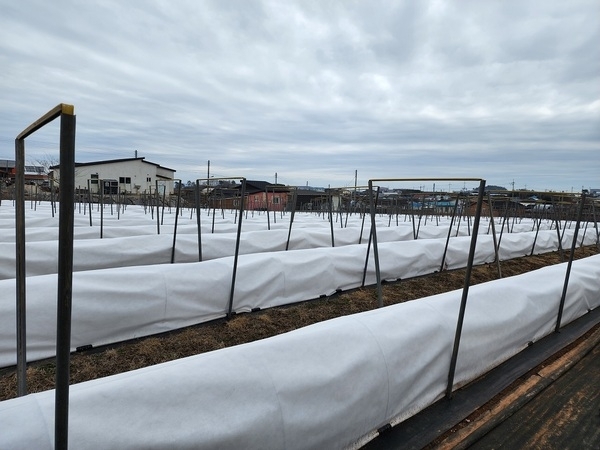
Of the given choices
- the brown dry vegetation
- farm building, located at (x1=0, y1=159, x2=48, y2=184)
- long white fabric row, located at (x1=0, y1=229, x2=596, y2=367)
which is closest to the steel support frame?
the brown dry vegetation

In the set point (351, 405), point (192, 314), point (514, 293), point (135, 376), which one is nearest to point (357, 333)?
point (351, 405)

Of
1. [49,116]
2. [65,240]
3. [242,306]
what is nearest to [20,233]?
[49,116]

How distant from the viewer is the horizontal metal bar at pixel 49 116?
93 cm

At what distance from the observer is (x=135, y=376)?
1.66 m

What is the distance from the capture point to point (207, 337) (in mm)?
4047

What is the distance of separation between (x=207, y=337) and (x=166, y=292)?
714 mm

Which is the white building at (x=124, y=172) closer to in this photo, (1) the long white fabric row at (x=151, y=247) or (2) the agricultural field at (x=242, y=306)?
(1) the long white fabric row at (x=151, y=247)

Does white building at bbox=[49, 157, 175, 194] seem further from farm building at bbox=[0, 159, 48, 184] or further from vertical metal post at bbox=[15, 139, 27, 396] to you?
vertical metal post at bbox=[15, 139, 27, 396]

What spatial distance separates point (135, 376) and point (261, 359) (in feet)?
2.07

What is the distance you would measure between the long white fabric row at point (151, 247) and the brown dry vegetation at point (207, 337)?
2.57m

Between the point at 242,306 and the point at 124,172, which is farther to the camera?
the point at 124,172

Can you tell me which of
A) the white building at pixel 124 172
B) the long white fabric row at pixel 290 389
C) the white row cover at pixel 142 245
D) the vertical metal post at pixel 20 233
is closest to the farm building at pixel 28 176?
the white row cover at pixel 142 245

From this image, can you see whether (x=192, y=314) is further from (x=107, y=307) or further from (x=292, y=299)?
(x=292, y=299)

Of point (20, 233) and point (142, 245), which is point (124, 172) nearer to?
point (142, 245)
